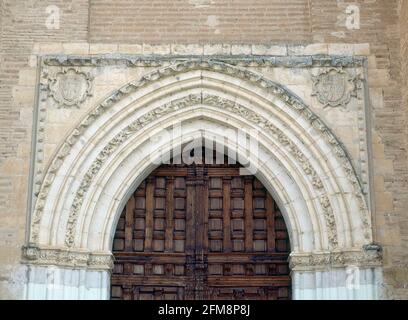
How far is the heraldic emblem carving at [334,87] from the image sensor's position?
37.1 feet

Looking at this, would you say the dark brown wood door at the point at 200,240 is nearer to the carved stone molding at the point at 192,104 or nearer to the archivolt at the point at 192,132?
the archivolt at the point at 192,132

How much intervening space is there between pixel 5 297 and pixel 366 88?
4.35 m

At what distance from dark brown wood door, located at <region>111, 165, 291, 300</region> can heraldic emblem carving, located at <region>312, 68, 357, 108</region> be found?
1.19 metres

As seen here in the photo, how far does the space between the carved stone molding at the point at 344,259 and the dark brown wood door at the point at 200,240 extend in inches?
→ 20.4

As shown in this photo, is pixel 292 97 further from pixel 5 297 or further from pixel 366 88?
pixel 5 297

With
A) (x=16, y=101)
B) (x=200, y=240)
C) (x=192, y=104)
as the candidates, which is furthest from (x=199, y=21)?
(x=200, y=240)

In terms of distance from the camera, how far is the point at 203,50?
11492 millimetres

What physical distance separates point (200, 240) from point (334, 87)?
2.18 m

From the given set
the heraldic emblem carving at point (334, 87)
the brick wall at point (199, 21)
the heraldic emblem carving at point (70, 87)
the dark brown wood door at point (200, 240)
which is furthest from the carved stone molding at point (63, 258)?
the heraldic emblem carving at point (334, 87)

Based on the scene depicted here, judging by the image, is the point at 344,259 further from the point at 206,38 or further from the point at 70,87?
the point at 70,87

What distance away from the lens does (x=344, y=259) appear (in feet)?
35.3

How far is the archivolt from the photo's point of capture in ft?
35.9

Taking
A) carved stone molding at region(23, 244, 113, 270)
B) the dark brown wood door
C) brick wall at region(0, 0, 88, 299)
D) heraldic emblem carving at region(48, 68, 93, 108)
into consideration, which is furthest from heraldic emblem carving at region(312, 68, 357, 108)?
carved stone molding at region(23, 244, 113, 270)
